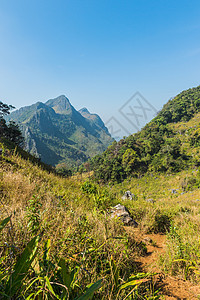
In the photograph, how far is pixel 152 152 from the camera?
227ft

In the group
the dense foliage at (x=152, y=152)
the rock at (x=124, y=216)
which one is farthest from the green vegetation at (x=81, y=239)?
the dense foliage at (x=152, y=152)

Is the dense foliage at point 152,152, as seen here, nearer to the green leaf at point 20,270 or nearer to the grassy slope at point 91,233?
the grassy slope at point 91,233

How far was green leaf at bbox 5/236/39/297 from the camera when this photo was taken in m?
1.06

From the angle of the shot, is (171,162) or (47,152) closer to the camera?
(171,162)

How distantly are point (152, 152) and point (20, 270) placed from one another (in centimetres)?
7223

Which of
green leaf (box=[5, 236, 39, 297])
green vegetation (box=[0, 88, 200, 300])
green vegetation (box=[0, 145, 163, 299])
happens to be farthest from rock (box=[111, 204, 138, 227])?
green leaf (box=[5, 236, 39, 297])

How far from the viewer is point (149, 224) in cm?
407

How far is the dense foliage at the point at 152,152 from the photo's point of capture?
2413 inches

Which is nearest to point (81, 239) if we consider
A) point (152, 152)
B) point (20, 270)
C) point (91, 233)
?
point (91, 233)

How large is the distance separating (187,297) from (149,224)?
7.62ft

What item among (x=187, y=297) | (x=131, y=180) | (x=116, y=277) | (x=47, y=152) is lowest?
(x=131, y=180)

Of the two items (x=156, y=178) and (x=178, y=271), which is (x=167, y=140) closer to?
(x=156, y=178)

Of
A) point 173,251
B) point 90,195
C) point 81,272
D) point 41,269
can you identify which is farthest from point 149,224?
point 41,269

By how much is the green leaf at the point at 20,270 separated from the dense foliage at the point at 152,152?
2298 inches
